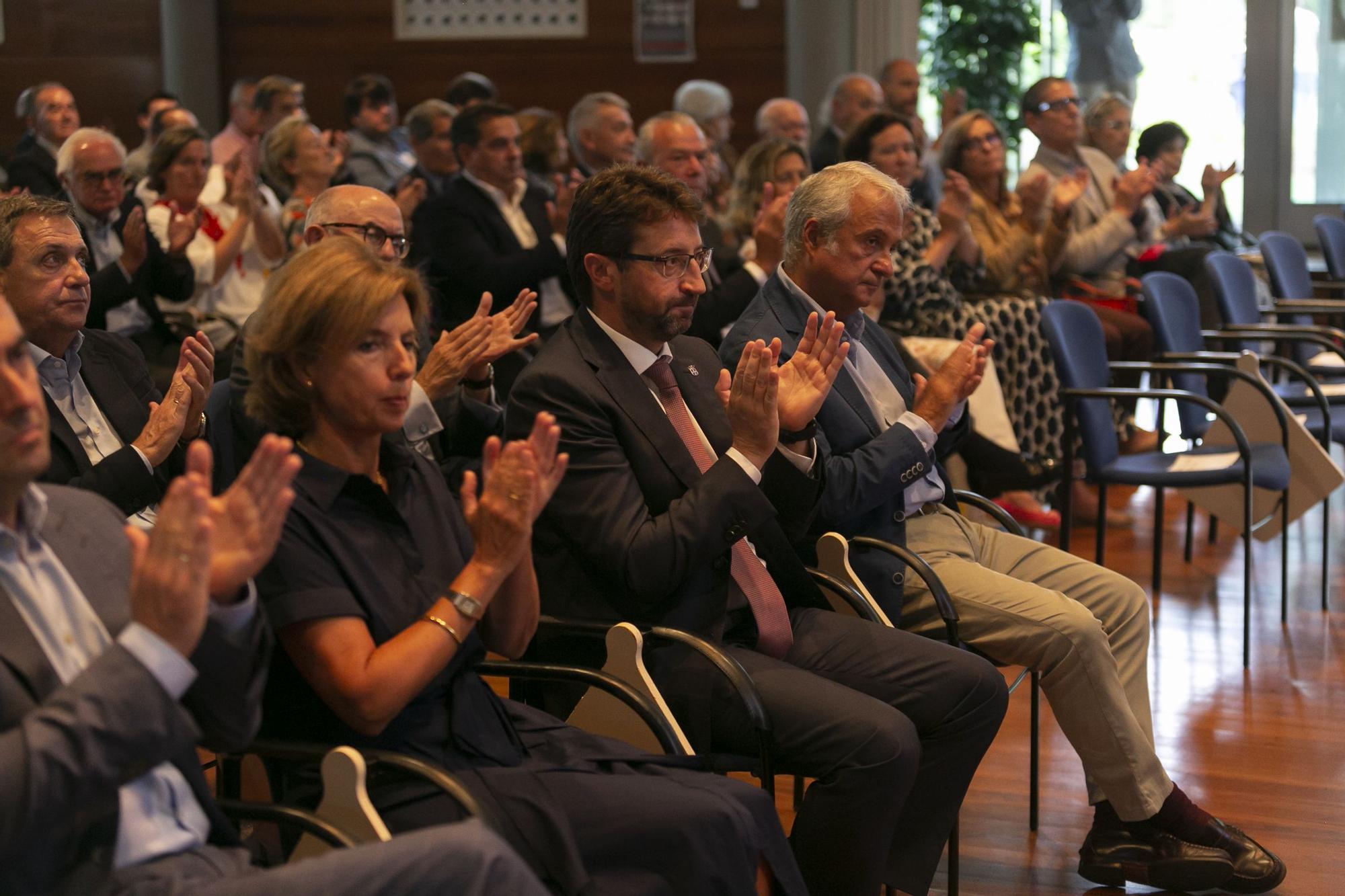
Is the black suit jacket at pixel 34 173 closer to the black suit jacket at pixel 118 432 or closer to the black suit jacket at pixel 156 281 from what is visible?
the black suit jacket at pixel 156 281

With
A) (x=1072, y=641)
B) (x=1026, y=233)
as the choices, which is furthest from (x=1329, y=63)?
(x=1072, y=641)

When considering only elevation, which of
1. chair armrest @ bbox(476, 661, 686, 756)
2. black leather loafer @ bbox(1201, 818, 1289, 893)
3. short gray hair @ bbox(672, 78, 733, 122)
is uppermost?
short gray hair @ bbox(672, 78, 733, 122)

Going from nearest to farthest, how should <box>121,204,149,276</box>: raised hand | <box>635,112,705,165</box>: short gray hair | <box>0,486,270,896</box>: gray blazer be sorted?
<box>0,486,270,896</box>: gray blazer → <box>121,204,149,276</box>: raised hand → <box>635,112,705,165</box>: short gray hair

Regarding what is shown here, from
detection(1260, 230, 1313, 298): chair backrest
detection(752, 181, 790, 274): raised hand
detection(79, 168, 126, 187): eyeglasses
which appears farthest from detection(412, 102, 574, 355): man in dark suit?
detection(1260, 230, 1313, 298): chair backrest

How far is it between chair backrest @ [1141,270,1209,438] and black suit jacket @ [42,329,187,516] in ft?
10.6

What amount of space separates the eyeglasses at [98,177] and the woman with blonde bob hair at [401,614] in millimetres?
2899

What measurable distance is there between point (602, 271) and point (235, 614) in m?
1.11

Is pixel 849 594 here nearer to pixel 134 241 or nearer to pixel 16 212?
pixel 16 212

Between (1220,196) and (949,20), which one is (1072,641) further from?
(949,20)

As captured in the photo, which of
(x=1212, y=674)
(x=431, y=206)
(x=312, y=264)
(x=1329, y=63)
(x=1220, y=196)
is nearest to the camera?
(x=312, y=264)

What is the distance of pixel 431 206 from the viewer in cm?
477

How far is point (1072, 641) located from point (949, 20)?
7.80m

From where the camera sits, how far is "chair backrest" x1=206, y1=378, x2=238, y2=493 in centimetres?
243

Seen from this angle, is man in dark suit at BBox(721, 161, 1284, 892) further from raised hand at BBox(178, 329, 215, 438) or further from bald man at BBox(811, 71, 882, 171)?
bald man at BBox(811, 71, 882, 171)
